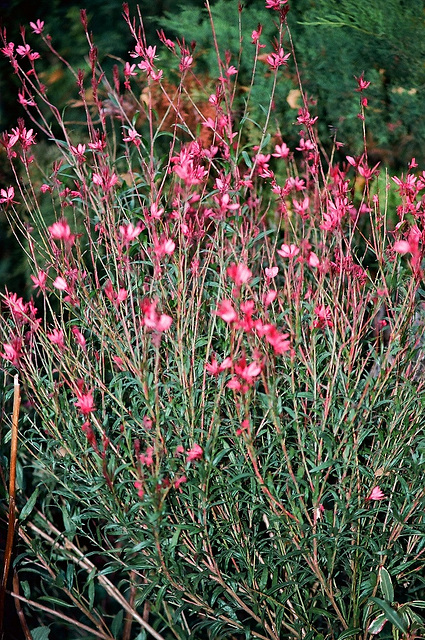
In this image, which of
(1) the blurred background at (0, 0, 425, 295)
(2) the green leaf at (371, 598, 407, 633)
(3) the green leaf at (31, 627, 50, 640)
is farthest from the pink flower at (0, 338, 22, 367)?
(1) the blurred background at (0, 0, 425, 295)

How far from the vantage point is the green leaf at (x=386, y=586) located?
1.55m

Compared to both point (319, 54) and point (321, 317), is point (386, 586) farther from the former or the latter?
point (319, 54)

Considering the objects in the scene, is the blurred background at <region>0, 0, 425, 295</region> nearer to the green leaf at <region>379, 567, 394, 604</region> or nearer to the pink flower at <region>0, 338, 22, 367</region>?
the pink flower at <region>0, 338, 22, 367</region>

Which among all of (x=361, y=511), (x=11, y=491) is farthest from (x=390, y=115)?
(x=11, y=491)

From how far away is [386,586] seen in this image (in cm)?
157

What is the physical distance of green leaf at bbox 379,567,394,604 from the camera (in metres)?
1.55

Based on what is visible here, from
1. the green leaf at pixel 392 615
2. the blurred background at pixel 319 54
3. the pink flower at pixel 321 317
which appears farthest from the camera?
the blurred background at pixel 319 54

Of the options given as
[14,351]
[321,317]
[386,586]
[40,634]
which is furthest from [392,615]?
[14,351]

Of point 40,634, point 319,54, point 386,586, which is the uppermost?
point 319,54

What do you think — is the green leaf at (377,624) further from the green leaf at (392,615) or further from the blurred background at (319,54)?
the blurred background at (319,54)

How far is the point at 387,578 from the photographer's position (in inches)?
62.6

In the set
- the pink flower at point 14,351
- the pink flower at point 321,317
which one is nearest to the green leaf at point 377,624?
the pink flower at point 321,317

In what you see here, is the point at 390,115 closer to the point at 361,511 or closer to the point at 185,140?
the point at 185,140

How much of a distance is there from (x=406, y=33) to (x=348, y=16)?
13.5 inches
